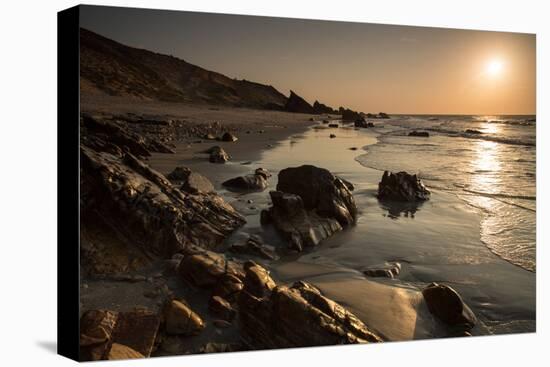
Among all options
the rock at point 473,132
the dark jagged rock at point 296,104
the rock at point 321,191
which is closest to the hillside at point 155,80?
the dark jagged rock at point 296,104

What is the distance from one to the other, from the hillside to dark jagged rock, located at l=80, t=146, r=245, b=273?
2.02ft

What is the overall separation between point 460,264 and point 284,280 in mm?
1755

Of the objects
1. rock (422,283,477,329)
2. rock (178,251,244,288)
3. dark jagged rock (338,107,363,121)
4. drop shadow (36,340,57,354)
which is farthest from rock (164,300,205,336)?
dark jagged rock (338,107,363,121)

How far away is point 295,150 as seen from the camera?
600 centimetres

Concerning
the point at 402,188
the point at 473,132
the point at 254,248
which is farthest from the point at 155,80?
the point at 473,132

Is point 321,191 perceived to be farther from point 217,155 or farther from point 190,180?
point 190,180

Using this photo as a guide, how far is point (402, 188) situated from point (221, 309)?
2.25m

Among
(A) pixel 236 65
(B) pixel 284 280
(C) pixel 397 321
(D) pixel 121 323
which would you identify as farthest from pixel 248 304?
(A) pixel 236 65

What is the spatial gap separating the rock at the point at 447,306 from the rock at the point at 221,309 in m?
1.70

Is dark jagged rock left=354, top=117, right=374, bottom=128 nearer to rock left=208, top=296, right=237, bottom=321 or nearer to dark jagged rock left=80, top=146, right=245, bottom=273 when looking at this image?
dark jagged rock left=80, top=146, right=245, bottom=273

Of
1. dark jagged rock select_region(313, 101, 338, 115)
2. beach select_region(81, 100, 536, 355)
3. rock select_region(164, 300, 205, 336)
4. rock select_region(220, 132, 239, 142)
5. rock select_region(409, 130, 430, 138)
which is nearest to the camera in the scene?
rock select_region(164, 300, 205, 336)

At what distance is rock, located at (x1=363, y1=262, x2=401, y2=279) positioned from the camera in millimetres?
5585

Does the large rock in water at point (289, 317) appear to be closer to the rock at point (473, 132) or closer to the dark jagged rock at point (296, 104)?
the dark jagged rock at point (296, 104)

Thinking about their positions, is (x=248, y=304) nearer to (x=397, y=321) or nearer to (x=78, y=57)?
(x=397, y=321)
